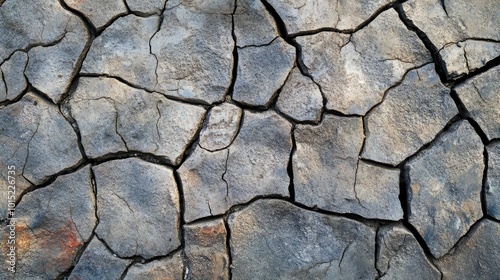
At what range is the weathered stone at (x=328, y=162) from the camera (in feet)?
7.68

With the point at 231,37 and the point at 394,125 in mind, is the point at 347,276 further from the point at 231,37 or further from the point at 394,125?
the point at 231,37

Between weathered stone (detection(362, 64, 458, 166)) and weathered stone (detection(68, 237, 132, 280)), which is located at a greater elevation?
weathered stone (detection(362, 64, 458, 166))

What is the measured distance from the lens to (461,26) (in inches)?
96.5

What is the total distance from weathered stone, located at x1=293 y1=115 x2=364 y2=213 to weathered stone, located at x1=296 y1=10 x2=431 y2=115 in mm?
104

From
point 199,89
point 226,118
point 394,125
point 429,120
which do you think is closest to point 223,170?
point 226,118

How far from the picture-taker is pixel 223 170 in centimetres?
234

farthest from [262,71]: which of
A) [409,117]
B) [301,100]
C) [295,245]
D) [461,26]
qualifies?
[461,26]

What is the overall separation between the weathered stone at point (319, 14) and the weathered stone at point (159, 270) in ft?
4.25

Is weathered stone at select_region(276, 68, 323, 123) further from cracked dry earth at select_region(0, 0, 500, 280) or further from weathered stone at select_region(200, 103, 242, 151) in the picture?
weathered stone at select_region(200, 103, 242, 151)

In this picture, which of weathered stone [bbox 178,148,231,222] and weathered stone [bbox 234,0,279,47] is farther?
weathered stone [bbox 234,0,279,47]

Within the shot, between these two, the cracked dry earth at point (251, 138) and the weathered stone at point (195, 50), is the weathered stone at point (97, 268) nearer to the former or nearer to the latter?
the cracked dry earth at point (251, 138)

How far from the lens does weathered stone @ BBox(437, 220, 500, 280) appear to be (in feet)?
7.64

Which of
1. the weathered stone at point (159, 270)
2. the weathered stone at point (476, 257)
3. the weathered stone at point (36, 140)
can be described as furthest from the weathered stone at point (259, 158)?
the weathered stone at point (476, 257)

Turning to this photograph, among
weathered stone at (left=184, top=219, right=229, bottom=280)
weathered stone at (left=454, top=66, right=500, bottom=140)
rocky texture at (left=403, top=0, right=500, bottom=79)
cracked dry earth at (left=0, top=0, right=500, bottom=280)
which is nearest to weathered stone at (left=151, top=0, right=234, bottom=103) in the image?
cracked dry earth at (left=0, top=0, right=500, bottom=280)
